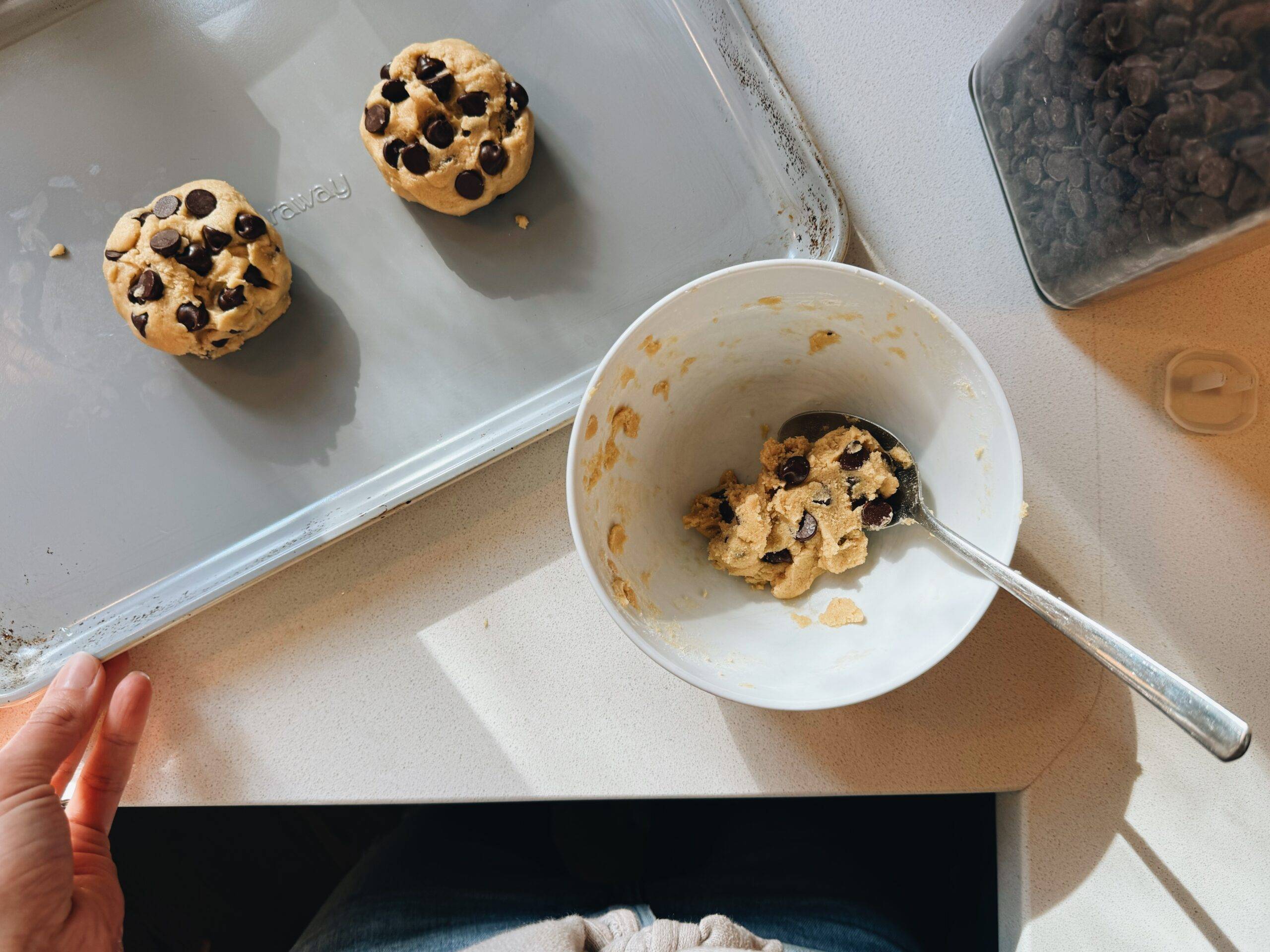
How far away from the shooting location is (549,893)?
1.01 meters

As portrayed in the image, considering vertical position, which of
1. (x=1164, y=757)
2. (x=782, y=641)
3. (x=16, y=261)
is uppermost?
(x=16, y=261)

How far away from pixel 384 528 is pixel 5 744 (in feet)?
1.74

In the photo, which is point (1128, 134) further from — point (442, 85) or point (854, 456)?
point (442, 85)

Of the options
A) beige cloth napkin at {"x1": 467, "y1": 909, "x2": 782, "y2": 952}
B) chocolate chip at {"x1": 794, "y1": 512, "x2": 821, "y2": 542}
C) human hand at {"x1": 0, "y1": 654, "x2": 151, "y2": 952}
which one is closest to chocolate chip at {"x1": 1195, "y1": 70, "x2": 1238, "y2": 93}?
chocolate chip at {"x1": 794, "y1": 512, "x2": 821, "y2": 542}

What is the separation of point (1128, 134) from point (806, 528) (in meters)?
0.46

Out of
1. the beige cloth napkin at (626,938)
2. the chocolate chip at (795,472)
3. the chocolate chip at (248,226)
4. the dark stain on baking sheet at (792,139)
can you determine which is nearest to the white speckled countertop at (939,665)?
the dark stain on baking sheet at (792,139)

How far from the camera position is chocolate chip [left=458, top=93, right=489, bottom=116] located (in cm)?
85

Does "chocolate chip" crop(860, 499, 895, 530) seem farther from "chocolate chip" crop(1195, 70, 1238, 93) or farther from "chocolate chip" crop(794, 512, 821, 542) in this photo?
"chocolate chip" crop(1195, 70, 1238, 93)

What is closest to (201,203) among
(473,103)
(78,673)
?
(473,103)

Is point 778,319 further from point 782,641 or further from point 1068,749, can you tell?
point 1068,749

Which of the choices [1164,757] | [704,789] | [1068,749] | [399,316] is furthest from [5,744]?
[1164,757]

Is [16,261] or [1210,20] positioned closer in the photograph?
[1210,20]

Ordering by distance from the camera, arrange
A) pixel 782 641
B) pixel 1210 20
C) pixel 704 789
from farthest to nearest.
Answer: pixel 704 789
pixel 782 641
pixel 1210 20

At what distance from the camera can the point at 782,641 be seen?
2.37ft
